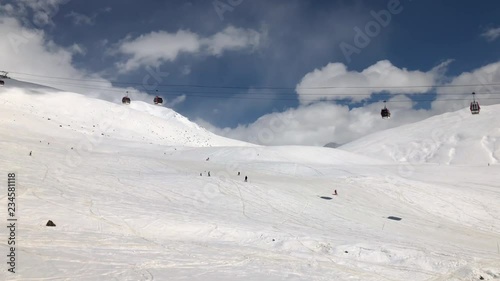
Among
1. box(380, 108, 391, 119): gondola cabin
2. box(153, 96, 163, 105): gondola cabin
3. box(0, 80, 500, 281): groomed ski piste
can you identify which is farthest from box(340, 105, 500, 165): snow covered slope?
box(153, 96, 163, 105): gondola cabin

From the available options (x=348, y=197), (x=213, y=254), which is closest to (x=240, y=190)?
(x=348, y=197)

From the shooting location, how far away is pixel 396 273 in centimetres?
1563

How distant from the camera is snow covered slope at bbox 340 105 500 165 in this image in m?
162

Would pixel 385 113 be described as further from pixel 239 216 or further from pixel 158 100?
pixel 158 100

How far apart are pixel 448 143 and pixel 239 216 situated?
177045 mm

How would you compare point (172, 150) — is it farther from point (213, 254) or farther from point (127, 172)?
point (213, 254)

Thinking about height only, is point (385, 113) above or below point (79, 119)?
below

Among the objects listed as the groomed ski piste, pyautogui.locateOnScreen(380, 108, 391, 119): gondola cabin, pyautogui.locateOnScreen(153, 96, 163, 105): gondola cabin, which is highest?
pyautogui.locateOnScreen(153, 96, 163, 105): gondola cabin

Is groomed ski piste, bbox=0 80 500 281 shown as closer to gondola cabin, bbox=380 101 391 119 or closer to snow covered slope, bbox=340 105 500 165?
gondola cabin, bbox=380 101 391 119

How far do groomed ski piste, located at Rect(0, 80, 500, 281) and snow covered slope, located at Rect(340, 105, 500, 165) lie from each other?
116695 millimetres

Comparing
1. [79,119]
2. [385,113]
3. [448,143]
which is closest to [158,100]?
[79,119]

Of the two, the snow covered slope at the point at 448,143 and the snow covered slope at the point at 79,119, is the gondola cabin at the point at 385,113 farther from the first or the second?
the snow covered slope at the point at 448,143

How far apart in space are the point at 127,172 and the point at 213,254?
2432cm

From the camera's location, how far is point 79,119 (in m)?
87.4
